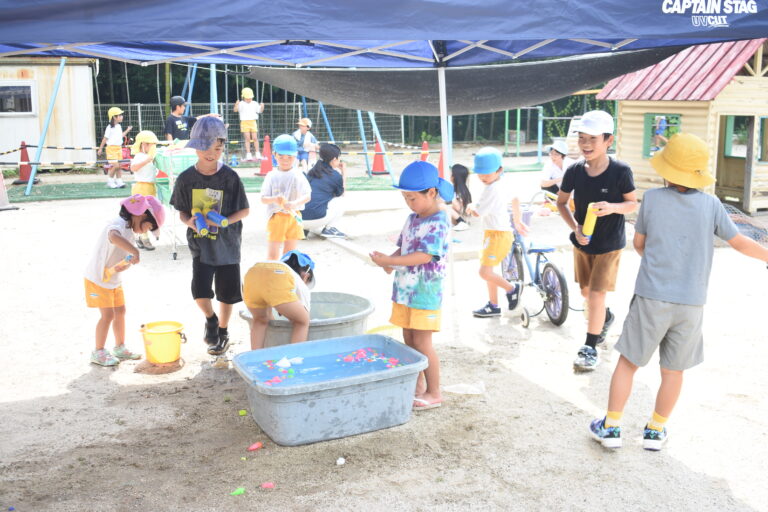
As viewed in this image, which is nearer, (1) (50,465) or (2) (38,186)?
(1) (50,465)

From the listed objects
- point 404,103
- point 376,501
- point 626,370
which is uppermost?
point 404,103

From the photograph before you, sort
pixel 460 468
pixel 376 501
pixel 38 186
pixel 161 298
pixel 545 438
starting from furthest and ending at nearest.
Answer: pixel 38 186 → pixel 161 298 → pixel 545 438 → pixel 460 468 → pixel 376 501

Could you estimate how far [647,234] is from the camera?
14.5ft

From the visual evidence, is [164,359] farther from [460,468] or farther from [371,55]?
[371,55]

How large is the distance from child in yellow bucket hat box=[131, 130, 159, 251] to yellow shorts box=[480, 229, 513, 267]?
15.1ft

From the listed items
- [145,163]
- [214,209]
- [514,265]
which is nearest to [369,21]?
[214,209]

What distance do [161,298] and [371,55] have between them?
3204mm

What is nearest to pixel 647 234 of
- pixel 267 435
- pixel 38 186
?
pixel 267 435

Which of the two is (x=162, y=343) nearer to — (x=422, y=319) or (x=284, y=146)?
(x=422, y=319)

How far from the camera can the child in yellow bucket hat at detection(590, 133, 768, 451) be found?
4.28 meters

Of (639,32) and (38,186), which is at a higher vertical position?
(639,32)

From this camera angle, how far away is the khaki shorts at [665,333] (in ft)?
14.1

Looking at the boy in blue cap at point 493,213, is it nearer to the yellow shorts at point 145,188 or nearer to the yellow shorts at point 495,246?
the yellow shorts at point 495,246

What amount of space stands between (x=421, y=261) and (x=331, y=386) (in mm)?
928
